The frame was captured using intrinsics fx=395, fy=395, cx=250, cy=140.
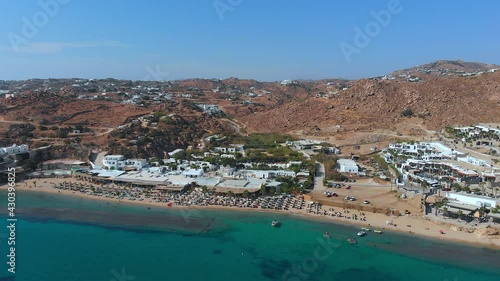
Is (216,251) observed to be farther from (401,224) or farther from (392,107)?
(392,107)

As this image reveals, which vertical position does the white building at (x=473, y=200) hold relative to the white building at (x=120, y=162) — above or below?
below

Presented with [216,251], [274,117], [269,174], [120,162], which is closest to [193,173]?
[269,174]

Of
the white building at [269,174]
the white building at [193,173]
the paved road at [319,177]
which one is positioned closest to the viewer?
the paved road at [319,177]

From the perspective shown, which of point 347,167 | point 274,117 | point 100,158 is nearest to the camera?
point 347,167

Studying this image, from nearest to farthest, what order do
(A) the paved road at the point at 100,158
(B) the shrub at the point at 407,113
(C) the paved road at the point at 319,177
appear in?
(C) the paved road at the point at 319,177, (A) the paved road at the point at 100,158, (B) the shrub at the point at 407,113

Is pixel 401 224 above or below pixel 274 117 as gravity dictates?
below

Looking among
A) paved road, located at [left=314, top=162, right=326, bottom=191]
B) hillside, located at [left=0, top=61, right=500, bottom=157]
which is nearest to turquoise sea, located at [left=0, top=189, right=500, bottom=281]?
paved road, located at [left=314, top=162, right=326, bottom=191]

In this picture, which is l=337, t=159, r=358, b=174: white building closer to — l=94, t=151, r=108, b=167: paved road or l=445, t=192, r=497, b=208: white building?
l=445, t=192, r=497, b=208: white building

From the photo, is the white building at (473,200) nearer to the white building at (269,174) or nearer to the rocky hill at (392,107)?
the white building at (269,174)

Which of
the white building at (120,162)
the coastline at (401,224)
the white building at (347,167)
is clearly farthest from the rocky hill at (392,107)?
the coastline at (401,224)
